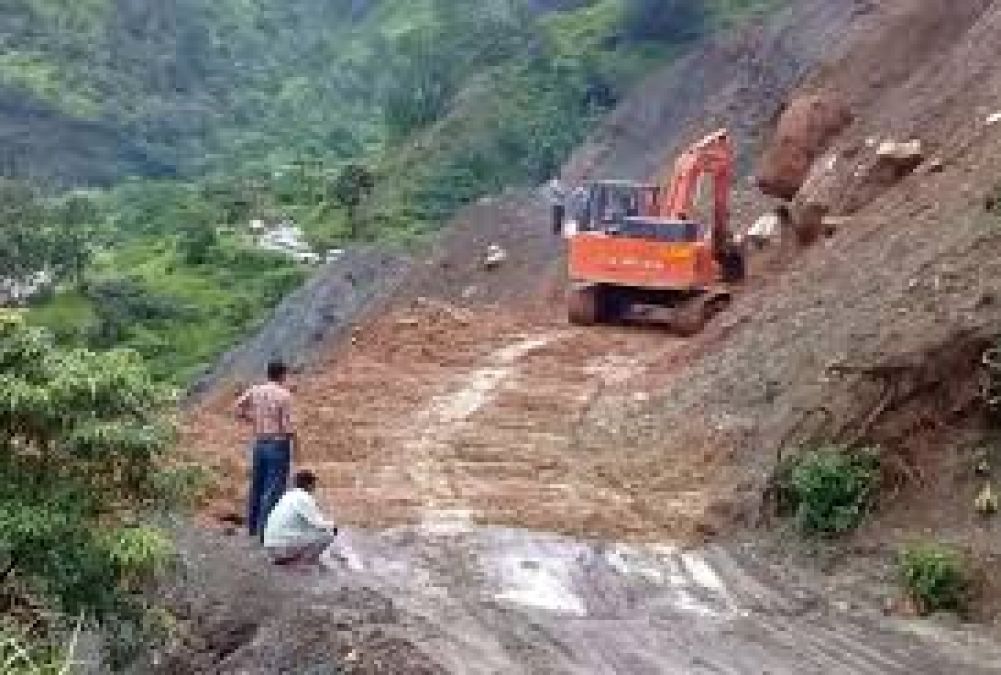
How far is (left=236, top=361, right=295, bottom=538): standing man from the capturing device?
16.4 metres

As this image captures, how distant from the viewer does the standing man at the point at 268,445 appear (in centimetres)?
1641

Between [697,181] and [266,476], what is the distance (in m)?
15.5

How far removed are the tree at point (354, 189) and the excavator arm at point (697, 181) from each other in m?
54.6

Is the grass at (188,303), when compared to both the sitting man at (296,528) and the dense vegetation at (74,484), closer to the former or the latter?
the sitting man at (296,528)

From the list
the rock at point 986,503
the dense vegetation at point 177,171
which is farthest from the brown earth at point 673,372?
the dense vegetation at point 177,171

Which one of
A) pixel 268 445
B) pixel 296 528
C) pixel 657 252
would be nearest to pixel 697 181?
pixel 657 252

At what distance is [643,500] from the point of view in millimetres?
19047

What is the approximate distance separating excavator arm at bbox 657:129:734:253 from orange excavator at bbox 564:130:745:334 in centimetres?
2

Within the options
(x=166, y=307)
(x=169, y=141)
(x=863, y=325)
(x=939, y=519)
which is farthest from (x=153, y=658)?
(x=169, y=141)

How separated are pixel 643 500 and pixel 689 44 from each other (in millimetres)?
71437

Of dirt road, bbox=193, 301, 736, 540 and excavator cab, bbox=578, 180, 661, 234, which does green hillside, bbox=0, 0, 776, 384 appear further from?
dirt road, bbox=193, 301, 736, 540

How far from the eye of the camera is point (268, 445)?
54.0 feet

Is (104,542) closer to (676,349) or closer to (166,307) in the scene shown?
(676,349)

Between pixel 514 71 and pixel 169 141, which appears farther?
pixel 169 141
